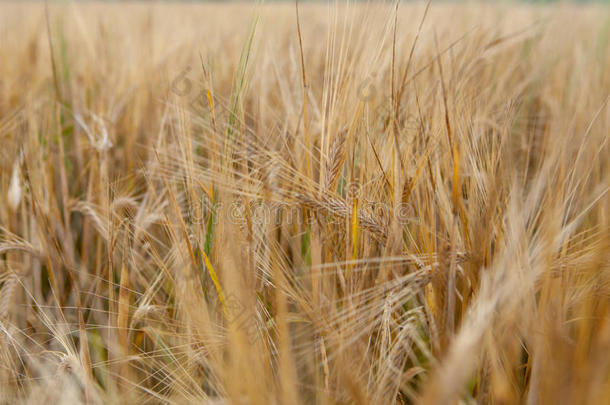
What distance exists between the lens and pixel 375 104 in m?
0.66

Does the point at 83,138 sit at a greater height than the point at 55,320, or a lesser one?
greater

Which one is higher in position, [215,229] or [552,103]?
[552,103]

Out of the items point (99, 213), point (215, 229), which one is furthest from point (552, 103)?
point (99, 213)

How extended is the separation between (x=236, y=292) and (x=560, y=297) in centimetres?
29

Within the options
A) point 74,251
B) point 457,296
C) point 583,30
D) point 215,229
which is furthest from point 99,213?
point 583,30

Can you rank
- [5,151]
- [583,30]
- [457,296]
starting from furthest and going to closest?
[583,30], [5,151], [457,296]

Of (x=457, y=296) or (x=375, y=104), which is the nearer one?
(x=457, y=296)

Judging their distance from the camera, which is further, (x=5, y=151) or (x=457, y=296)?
(x=5, y=151)

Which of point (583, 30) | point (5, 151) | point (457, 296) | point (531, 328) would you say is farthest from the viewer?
point (583, 30)

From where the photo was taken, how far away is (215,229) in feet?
1.69

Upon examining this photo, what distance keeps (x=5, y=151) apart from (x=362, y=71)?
629 mm

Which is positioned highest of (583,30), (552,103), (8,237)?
(583,30)

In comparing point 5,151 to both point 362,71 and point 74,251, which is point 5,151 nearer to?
point 74,251

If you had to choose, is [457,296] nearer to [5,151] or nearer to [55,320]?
[55,320]
